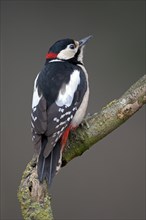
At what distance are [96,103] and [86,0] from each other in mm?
788

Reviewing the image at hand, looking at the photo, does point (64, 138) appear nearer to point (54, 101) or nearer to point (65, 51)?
point (54, 101)

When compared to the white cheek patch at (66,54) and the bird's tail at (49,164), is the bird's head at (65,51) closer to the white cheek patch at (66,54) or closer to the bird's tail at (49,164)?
the white cheek patch at (66,54)

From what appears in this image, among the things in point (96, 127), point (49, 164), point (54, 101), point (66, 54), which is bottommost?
point (49, 164)

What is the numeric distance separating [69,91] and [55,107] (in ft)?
0.44

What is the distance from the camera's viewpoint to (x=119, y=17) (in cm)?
495

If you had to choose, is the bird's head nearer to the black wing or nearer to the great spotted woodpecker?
the great spotted woodpecker

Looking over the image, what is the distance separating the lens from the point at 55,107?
3.19 metres

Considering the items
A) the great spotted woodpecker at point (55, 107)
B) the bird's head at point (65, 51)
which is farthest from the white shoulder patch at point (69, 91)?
the bird's head at point (65, 51)

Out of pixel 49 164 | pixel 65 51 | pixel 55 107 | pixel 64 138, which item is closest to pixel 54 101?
pixel 55 107

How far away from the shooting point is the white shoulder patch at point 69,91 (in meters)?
3.22

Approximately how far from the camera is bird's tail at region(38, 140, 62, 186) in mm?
2992

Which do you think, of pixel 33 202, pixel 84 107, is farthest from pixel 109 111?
pixel 33 202

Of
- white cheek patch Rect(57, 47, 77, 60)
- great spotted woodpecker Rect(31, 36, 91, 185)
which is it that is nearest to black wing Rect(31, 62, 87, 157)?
great spotted woodpecker Rect(31, 36, 91, 185)

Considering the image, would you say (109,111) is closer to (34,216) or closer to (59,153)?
(59,153)
